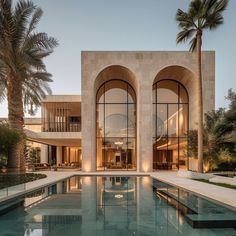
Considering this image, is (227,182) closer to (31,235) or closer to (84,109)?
(31,235)

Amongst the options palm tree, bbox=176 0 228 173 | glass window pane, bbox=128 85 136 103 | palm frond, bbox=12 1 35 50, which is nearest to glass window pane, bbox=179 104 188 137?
glass window pane, bbox=128 85 136 103

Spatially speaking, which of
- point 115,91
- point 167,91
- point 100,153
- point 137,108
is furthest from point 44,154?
point 167,91

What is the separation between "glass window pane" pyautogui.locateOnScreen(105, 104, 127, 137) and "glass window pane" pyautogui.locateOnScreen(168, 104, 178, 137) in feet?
14.8

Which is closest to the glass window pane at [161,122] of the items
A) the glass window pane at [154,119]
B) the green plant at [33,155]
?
the glass window pane at [154,119]

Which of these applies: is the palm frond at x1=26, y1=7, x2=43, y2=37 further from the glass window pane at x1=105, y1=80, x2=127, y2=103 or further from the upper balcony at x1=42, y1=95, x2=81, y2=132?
the upper balcony at x1=42, y1=95, x2=81, y2=132

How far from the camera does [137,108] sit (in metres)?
22.0

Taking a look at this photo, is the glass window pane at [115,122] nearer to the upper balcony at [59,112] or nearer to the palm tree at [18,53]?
the upper balcony at [59,112]

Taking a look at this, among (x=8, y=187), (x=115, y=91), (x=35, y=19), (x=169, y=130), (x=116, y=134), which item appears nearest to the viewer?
(x=8, y=187)

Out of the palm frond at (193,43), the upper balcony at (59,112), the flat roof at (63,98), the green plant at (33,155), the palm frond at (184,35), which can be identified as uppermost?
the palm frond at (184,35)

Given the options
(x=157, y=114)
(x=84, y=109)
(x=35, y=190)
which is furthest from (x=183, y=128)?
(x=35, y=190)

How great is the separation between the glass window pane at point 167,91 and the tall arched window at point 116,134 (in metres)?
2.95

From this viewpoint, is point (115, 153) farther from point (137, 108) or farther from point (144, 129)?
point (137, 108)

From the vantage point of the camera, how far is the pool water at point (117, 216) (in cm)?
585

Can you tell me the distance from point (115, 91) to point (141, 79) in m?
3.77
